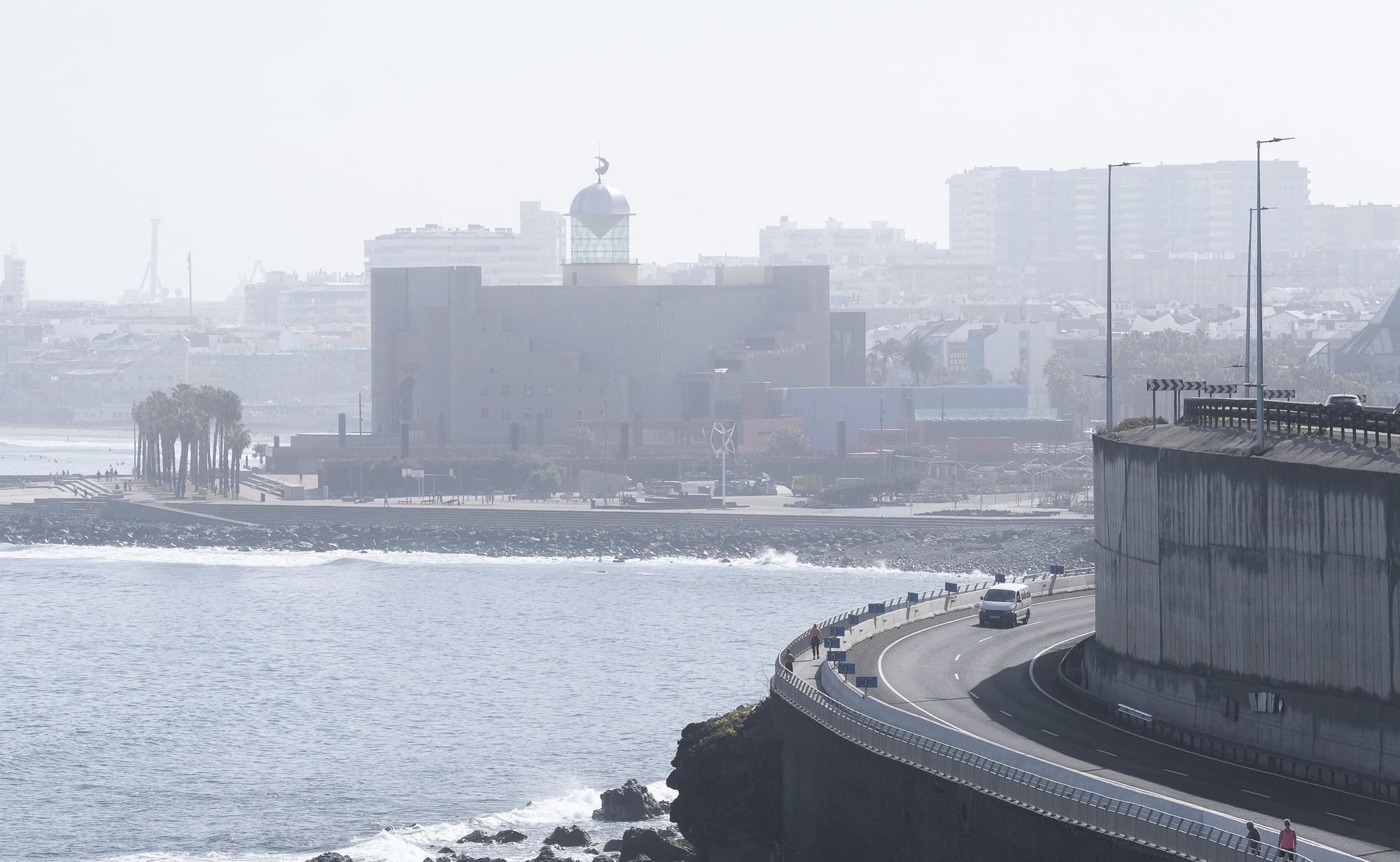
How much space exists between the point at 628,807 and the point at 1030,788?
2210 centimetres

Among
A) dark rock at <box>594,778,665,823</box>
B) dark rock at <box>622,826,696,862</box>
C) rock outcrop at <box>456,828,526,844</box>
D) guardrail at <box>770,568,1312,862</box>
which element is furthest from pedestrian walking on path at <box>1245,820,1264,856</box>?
dark rock at <box>594,778,665,823</box>

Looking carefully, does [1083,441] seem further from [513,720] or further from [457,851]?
[457,851]

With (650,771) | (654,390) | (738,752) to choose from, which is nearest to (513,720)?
(650,771)

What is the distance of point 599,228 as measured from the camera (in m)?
151

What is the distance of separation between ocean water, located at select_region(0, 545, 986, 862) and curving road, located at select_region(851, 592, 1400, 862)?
33.0ft

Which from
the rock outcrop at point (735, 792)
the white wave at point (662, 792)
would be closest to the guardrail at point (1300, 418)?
the rock outcrop at point (735, 792)

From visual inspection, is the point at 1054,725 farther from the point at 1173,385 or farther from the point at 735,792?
the point at 1173,385

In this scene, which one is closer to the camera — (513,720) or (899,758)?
(899,758)

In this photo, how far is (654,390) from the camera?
143 metres

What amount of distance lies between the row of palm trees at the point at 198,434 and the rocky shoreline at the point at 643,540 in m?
8.68

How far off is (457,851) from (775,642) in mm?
30445

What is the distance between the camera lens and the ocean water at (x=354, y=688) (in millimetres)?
51344

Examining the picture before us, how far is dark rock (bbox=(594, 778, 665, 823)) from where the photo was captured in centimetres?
5053

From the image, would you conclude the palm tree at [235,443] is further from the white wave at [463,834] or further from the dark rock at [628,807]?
the dark rock at [628,807]
